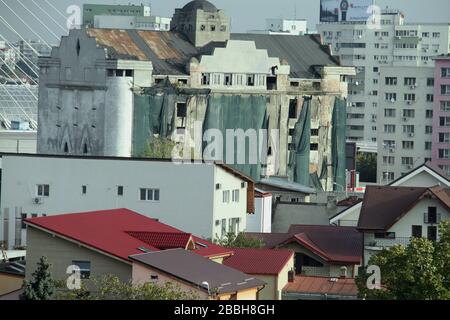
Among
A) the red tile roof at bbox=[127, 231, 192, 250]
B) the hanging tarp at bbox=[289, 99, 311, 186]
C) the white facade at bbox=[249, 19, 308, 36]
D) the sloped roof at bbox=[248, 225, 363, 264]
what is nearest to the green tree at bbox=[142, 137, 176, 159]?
the hanging tarp at bbox=[289, 99, 311, 186]

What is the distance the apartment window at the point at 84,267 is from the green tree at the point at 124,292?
5.06 feet

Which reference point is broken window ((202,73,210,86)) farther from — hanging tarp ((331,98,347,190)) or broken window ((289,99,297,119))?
hanging tarp ((331,98,347,190))

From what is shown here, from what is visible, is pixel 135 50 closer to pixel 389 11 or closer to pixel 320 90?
pixel 320 90

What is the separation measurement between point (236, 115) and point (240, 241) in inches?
1292

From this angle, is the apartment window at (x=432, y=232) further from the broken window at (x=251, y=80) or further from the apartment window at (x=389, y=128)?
the apartment window at (x=389, y=128)

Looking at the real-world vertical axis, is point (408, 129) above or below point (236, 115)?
below

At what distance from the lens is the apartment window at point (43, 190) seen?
32.1 metres

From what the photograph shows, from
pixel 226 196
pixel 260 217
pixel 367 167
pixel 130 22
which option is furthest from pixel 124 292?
pixel 130 22

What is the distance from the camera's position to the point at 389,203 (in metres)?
28.5

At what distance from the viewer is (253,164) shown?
5812 cm

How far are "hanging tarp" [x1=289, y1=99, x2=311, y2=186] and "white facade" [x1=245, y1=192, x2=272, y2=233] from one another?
81.4 ft

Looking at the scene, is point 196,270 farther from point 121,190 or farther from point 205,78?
point 205,78

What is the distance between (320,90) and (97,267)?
4528cm

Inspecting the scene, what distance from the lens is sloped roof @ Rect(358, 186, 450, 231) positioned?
27797 mm
